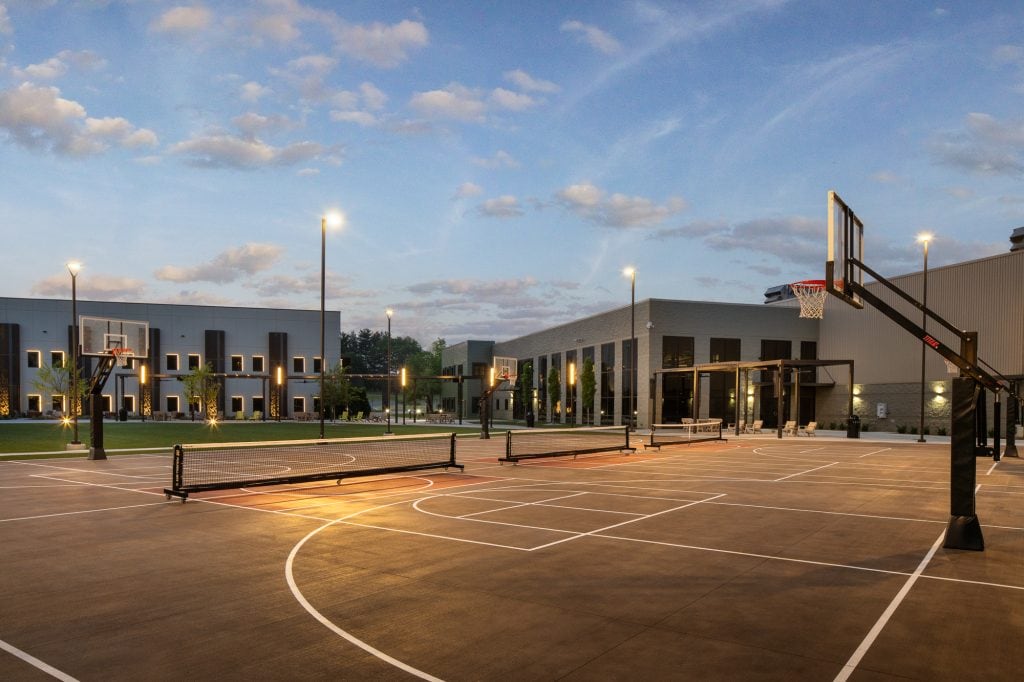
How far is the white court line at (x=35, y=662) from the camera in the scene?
625cm

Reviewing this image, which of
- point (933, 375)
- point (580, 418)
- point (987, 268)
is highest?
point (987, 268)

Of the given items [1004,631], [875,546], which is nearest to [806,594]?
[1004,631]

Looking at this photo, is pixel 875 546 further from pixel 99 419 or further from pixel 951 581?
pixel 99 419

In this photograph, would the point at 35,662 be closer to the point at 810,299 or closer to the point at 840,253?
the point at 840,253

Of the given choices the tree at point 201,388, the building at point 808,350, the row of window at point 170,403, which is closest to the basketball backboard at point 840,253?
the building at point 808,350

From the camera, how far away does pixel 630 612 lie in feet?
26.7

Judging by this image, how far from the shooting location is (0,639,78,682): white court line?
6246 mm

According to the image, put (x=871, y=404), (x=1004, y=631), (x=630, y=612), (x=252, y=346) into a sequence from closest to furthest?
(x=1004, y=631), (x=630, y=612), (x=871, y=404), (x=252, y=346)

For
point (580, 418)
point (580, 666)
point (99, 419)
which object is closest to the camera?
point (580, 666)

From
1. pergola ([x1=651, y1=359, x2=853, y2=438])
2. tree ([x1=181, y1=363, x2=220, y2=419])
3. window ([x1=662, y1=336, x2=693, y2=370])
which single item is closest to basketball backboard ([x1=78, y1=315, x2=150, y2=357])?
pergola ([x1=651, y1=359, x2=853, y2=438])

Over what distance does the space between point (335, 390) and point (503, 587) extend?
7290cm

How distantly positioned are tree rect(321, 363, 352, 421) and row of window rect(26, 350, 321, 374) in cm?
280

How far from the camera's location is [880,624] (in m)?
7.77

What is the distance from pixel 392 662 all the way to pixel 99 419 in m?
26.1
